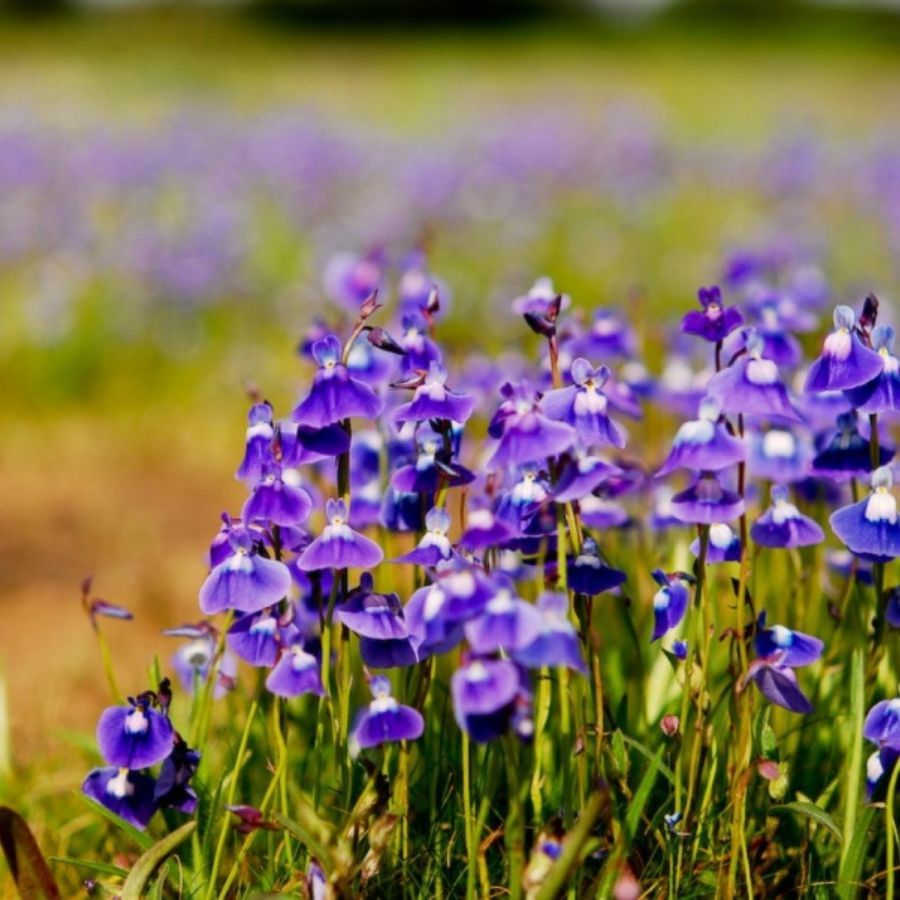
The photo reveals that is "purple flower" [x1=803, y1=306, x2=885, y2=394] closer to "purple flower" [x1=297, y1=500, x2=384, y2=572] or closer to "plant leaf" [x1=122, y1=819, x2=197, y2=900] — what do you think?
"purple flower" [x1=297, y1=500, x2=384, y2=572]

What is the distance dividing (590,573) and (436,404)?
315mm

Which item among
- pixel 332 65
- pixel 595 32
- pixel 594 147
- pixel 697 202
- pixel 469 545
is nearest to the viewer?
pixel 469 545

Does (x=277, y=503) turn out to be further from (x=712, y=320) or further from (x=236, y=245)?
(x=236, y=245)

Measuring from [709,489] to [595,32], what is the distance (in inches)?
1663

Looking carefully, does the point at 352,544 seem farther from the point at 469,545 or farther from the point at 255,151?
the point at 255,151

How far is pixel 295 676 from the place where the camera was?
181 centimetres

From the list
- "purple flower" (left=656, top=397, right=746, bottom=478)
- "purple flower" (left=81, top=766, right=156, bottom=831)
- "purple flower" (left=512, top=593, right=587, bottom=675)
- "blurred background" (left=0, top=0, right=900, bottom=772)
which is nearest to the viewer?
"purple flower" (left=512, top=593, right=587, bottom=675)

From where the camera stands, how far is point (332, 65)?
31.2 m

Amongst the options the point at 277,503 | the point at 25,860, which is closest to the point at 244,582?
the point at 277,503

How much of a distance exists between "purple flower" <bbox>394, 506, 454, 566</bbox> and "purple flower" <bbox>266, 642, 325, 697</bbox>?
0.24 metres

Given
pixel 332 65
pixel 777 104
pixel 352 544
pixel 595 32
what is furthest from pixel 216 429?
pixel 595 32

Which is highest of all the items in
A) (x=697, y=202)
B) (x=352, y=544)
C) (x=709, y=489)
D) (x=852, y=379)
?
(x=697, y=202)

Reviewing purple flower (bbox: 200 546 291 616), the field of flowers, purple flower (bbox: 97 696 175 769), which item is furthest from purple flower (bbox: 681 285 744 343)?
purple flower (bbox: 97 696 175 769)

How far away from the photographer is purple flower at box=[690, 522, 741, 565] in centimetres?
187
